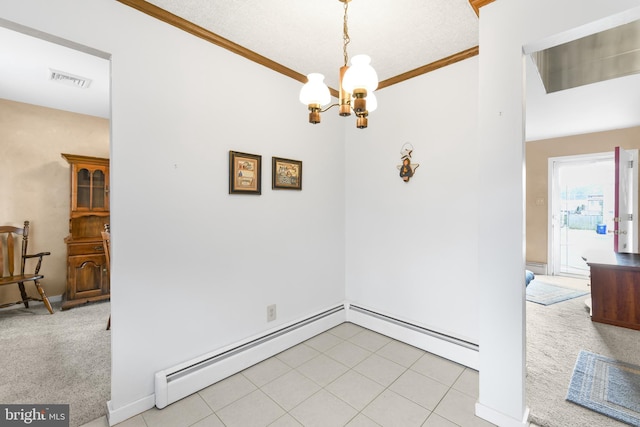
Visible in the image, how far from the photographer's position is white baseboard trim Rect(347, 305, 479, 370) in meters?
2.16

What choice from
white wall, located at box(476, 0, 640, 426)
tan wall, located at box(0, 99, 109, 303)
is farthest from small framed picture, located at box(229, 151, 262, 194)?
tan wall, located at box(0, 99, 109, 303)

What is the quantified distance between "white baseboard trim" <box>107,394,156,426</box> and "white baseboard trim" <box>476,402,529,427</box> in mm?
2029

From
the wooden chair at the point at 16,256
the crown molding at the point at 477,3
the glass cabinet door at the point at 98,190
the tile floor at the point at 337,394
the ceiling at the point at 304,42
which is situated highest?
the ceiling at the point at 304,42

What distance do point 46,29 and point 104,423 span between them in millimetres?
2212

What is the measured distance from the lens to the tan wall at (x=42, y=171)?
3.24 m

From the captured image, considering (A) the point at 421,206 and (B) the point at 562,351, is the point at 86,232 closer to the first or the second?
(A) the point at 421,206

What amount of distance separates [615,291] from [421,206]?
8.31ft

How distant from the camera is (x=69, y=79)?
271 cm

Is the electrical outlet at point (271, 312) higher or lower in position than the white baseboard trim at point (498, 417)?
higher

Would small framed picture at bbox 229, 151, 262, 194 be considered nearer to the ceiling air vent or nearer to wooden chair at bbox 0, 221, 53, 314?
the ceiling air vent

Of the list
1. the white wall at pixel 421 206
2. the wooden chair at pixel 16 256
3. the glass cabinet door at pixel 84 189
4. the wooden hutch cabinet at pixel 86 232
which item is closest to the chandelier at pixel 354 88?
the white wall at pixel 421 206

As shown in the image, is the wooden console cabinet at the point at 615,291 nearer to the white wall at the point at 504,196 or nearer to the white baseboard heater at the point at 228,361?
the white wall at the point at 504,196

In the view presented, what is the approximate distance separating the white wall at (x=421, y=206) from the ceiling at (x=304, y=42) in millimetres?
281

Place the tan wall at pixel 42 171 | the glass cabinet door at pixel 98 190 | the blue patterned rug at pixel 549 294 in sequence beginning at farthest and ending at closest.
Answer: the blue patterned rug at pixel 549 294
the glass cabinet door at pixel 98 190
the tan wall at pixel 42 171
